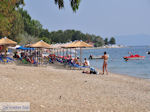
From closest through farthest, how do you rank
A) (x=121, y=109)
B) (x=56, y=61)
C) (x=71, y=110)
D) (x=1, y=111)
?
(x=1, y=111) < (x=71, y=110) < (x=121, y=109) < (x=56, y=61)

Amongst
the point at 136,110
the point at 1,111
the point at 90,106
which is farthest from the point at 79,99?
the point at 1,111

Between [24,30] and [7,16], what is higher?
[24,30]

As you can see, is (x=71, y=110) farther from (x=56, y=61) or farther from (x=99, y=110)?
(x=56, y=61)

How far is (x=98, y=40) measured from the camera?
588ft

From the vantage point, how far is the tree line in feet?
77.9

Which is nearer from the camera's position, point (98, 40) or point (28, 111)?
point (28, 111)

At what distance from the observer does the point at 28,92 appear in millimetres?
6410

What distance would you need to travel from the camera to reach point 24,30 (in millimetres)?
79250

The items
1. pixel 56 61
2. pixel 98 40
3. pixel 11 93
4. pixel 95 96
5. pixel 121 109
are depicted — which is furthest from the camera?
pixel 98 40

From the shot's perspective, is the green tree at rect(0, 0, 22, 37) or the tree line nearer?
the green tree at rect(0, 0, 22, 37)

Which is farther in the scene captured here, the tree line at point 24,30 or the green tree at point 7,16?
the tree line at point 24,30

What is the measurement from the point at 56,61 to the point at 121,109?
53.2ft

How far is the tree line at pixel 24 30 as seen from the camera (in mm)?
23747

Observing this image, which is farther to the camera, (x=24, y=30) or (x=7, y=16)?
(x=24, y=30)
